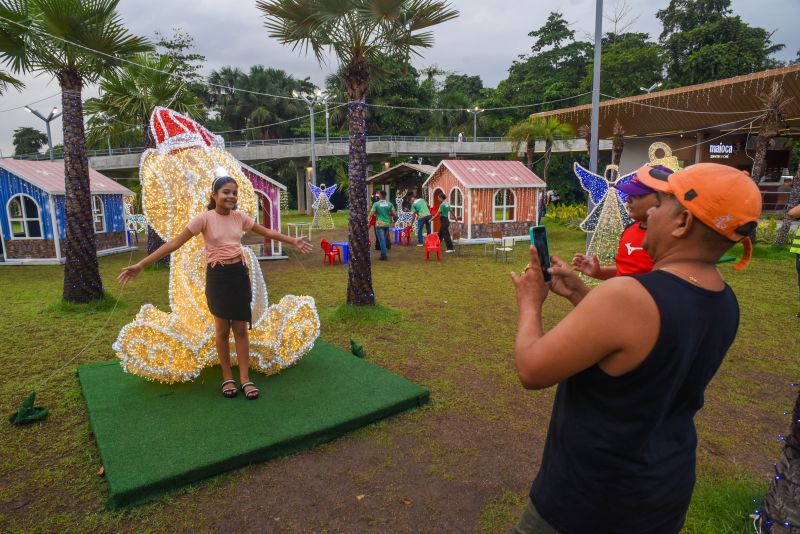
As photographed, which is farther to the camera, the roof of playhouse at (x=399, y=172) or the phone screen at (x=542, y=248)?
the roof of playhouse at (x=399, y=172)

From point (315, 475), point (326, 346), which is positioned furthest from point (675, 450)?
point (326, 346)

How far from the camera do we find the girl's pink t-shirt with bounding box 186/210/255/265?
13.1 feet

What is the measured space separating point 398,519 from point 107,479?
1904 millimetres

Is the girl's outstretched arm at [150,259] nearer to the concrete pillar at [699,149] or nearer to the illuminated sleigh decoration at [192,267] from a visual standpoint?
the illuminated sleigh decoration at [192,267]

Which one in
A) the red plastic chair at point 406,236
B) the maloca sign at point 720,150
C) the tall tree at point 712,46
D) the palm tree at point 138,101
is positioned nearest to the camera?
the palm tree at point 138,101

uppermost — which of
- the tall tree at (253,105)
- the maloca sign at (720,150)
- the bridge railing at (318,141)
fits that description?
the tall tree at (253,105)

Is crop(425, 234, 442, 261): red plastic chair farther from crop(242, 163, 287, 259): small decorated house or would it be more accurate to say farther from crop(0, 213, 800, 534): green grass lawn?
crop(0, 213, 800, 534): green grass lawn

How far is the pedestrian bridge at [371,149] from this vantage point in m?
31.2

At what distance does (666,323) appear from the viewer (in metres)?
1.22

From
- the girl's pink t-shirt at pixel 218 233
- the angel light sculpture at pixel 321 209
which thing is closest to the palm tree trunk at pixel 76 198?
the girl's pink t-shirt at pixel 218 233

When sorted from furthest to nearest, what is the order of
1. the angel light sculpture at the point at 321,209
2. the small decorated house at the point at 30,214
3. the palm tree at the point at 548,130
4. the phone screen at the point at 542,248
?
the angel light sculpture at the point at 321,209 < the palm tree at the point at 548,130 < the small decorated house at the point at 30,214 < the phone screen at the point at 542,248

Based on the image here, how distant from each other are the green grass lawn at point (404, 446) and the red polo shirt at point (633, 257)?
4.85ft

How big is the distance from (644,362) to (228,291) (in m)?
3.45

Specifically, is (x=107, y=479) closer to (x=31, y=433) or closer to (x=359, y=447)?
(x=31, y=433)
